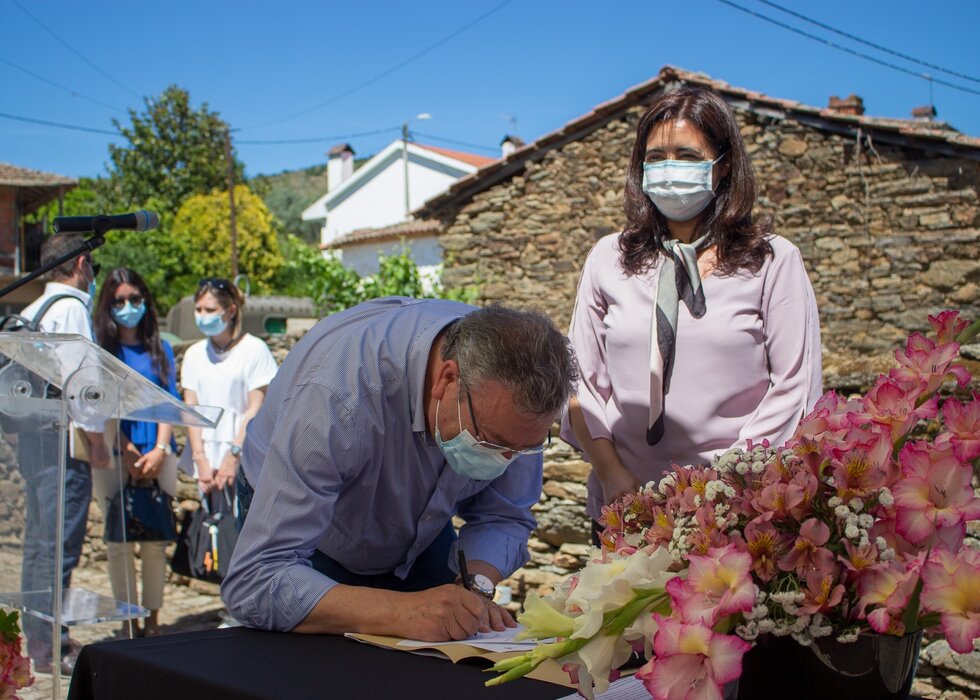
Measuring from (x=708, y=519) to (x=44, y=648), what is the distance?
220 cm

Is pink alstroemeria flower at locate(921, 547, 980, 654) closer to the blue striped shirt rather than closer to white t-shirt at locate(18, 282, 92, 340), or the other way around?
the blue striped shirt

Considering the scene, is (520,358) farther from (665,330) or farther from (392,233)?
(392,233)

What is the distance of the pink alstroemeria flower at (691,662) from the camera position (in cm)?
96

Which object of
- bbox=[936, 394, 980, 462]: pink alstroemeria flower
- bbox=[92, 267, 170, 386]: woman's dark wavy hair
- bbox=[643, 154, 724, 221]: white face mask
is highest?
bbox=[643, 154, 724, 221]: white face mask

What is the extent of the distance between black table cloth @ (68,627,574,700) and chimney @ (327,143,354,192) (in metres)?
42.3

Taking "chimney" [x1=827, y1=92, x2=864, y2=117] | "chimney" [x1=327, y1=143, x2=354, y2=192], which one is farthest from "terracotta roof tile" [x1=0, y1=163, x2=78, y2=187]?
"chimney" [x1=827, y1=92, x2=864, y2=117]

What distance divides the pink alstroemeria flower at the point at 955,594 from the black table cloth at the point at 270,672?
0.61 metres

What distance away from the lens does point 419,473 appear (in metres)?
2.05

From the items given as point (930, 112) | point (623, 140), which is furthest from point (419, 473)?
point (930, 112)

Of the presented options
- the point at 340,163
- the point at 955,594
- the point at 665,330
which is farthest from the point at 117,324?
the point at 340,163

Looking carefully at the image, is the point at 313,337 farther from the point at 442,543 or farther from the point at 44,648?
the point at 44,648

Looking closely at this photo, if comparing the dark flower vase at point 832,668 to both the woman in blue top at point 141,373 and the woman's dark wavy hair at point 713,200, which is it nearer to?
the woman's dark wavy hair at point 713,200

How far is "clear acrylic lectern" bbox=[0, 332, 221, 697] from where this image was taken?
2.46m

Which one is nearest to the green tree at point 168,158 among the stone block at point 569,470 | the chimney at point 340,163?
the chimney at point 340,163
